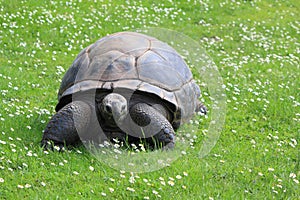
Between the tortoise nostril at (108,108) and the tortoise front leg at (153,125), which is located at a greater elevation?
the tortoise nostril at (108,108)

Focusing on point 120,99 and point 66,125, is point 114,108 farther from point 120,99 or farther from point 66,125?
point 66,125

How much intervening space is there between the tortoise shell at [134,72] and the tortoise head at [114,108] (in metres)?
0.18

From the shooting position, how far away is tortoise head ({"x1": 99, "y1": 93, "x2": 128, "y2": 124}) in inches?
253

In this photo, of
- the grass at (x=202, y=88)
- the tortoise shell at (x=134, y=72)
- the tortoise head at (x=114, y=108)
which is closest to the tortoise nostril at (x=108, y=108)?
the tortoise head at (x=114, y=108)

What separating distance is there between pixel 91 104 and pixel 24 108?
165cm

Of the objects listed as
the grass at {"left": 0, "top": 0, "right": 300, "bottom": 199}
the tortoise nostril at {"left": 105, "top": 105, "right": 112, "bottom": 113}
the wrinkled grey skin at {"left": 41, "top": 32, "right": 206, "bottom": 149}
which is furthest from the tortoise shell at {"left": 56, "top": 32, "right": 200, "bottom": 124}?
the grass at {"left": 0, "top": 0, "right": 300, "bottom": 199}

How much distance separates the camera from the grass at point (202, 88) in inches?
228

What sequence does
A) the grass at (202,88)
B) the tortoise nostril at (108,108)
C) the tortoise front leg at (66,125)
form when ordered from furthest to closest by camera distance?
the tortoise front leg at (66,125)
the tortoise nostril at (108,108)
the grass at (202,88)

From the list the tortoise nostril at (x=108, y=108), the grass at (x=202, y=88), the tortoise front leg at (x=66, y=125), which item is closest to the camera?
the grass at (x=202, y=88)

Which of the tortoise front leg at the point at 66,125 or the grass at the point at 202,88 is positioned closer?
the grass at the point at 202,88

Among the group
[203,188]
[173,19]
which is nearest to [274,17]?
[173,19]

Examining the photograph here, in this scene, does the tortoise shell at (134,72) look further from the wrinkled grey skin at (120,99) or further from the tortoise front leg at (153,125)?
the tortoise front leg at (153,125)

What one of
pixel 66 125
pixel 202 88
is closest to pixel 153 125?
pixel 66 125

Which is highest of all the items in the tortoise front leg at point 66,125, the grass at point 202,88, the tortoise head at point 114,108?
the tortoise head at point 114,108
